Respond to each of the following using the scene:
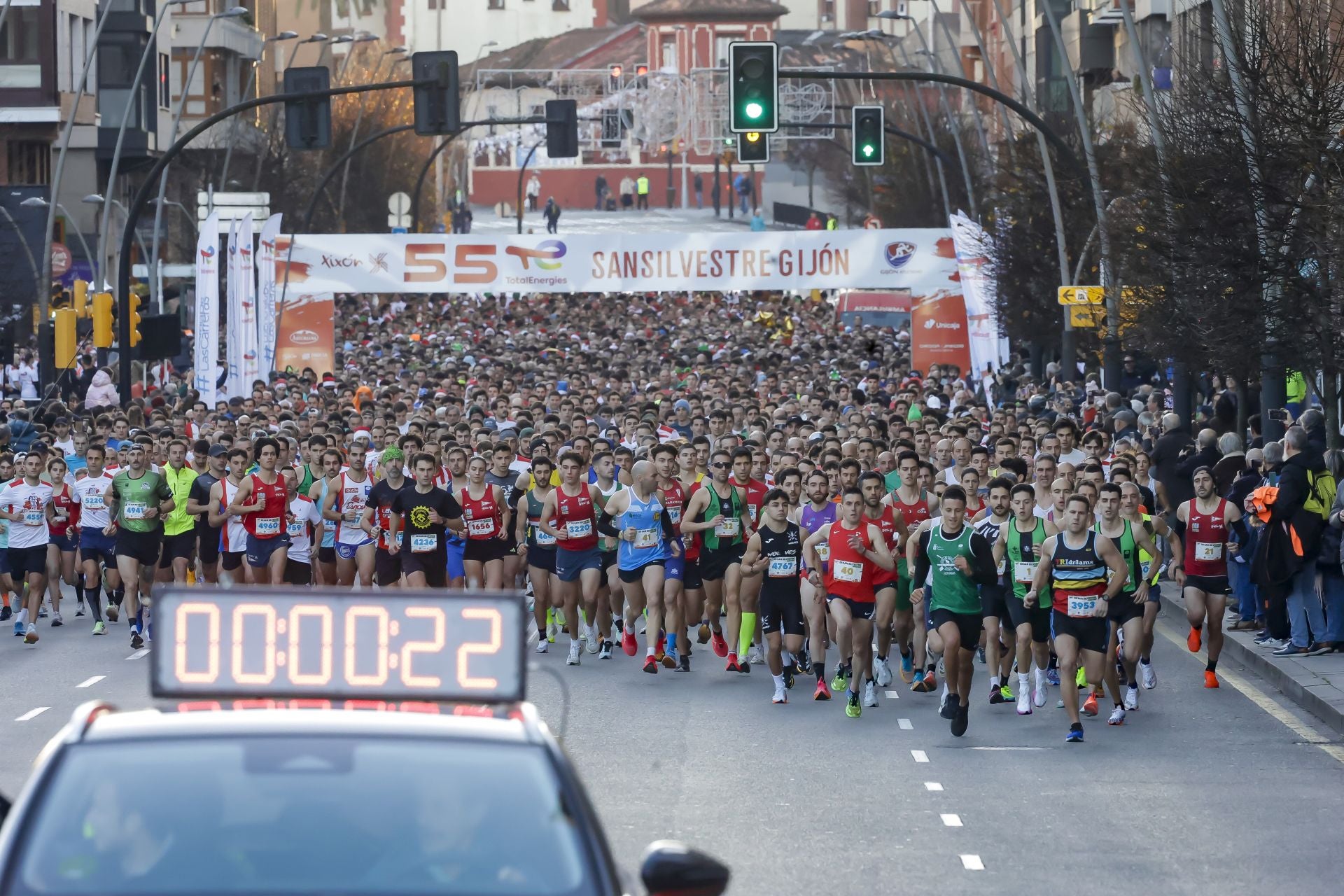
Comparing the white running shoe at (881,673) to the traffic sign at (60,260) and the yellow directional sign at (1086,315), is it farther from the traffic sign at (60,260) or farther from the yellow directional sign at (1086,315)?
the traffic sign at (60,260)

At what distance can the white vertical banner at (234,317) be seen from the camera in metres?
35.2

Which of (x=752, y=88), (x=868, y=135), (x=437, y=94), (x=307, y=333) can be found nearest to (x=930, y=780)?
(x=752, y=88)

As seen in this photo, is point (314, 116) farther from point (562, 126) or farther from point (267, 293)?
point (267, 293)

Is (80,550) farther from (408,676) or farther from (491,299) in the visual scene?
(491,299)

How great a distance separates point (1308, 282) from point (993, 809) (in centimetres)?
1062

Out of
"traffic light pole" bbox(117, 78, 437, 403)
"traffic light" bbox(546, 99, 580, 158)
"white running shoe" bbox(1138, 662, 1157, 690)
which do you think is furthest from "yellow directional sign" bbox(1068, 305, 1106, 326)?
"white running shoe" bbox(1138, 662, 1157, 690)

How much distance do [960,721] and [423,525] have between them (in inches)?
209

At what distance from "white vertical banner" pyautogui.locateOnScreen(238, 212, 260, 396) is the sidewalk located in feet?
65.0

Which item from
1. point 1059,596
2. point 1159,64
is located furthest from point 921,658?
point 1159,64

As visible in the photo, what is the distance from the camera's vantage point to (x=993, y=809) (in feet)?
38.2

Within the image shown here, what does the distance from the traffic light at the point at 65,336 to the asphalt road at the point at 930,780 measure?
1477 cm

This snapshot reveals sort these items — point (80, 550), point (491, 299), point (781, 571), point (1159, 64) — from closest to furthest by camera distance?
point (781, 571)
point (80, 550)
point (1159, 64)
point (491, 299)

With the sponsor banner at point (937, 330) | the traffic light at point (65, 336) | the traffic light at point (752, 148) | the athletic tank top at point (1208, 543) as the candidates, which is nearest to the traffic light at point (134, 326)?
the traffic light at point (65, 336)

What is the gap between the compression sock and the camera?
55.6 ft
